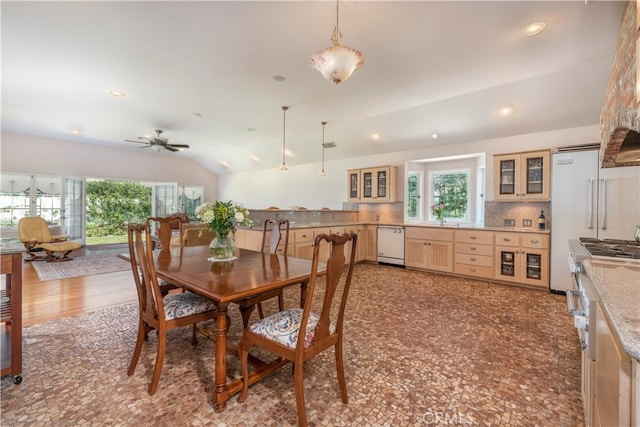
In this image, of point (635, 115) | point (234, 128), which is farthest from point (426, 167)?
point (635, 115)

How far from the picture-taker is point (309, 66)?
10.8 feet

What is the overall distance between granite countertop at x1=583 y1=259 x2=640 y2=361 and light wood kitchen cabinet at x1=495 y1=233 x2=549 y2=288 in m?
2.76

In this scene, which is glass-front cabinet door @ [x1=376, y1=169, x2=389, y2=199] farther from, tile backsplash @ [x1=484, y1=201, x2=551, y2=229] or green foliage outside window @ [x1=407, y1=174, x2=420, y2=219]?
tile backsplash @ [x1=484, y1=201, x2=551, y2=229]

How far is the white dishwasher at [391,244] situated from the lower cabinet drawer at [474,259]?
1.00m

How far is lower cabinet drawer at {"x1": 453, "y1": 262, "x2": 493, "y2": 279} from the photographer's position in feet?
14.5

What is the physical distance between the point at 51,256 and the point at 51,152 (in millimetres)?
3005

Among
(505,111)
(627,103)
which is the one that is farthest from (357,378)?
(505,111)

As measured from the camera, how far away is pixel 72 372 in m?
2.03

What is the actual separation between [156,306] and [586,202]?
4739mm

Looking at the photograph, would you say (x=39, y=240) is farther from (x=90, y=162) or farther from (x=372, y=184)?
→ (x=372, y=184)

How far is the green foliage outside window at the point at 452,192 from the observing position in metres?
5.54

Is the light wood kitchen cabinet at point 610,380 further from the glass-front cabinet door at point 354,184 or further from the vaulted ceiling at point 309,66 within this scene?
the glass-front cabinet door at point 354,184

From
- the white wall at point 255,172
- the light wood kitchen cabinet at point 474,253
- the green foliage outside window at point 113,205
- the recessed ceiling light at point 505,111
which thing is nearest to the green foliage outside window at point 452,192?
the white wall at point 255,172

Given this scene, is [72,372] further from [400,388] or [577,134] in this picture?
[577,134]
